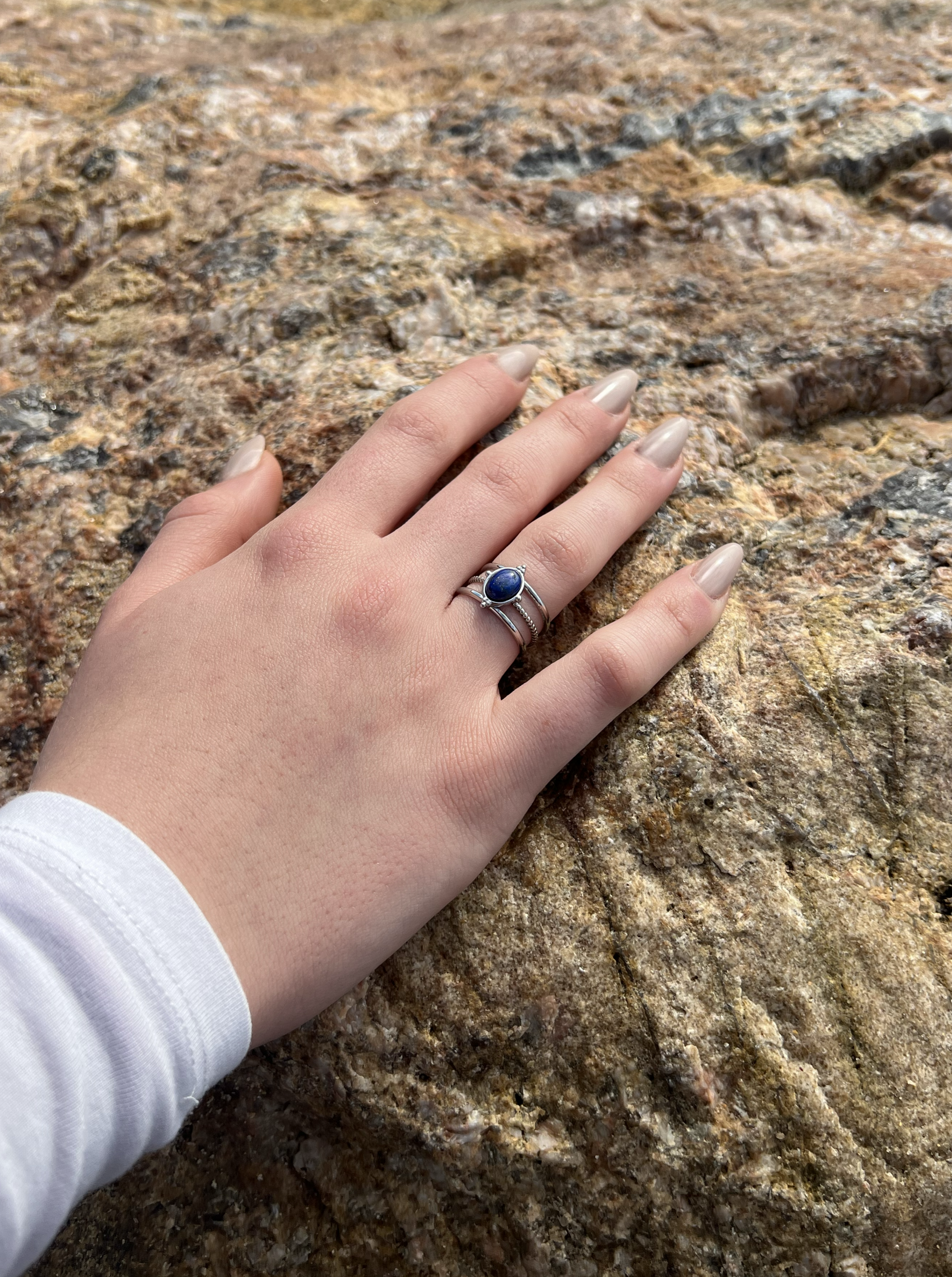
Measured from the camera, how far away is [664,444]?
4.73 ft

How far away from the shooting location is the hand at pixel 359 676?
106 cm

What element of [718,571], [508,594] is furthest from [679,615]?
[508,594]

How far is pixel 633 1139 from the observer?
112 centimetres

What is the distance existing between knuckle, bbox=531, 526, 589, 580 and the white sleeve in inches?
27.2

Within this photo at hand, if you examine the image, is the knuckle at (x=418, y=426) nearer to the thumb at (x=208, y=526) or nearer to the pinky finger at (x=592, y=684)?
the thumb at (x=208, y=526)

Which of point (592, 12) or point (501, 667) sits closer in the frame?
point (501, 667)

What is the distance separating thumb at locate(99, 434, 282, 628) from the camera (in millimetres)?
1331

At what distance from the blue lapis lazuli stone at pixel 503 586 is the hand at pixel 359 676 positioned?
0.03 m

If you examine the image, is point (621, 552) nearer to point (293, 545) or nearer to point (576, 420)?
point (576, 420)

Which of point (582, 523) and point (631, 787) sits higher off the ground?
point (582, 523)

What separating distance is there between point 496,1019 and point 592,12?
271 cm

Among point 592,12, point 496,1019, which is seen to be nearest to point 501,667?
point 496,1019

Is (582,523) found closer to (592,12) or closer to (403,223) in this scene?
(403,223)

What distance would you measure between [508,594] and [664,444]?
416mm
